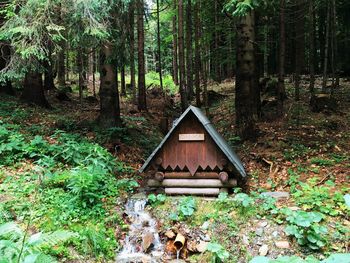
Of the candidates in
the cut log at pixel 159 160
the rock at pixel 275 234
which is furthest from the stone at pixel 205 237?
the cut log at pixel 159 160

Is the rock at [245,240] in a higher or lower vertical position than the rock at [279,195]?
lower

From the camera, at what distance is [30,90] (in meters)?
14.2

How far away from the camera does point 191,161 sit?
768cm

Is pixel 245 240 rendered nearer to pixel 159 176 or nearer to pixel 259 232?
pixel 259 232

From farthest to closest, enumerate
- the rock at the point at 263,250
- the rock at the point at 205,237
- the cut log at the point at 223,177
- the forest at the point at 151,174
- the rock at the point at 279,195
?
the cut log at the point at 223,177
the rock at the point at 279,195
the rock at the point at 205,237
the forest at the point at 151,174
the rock at the point at 263,250

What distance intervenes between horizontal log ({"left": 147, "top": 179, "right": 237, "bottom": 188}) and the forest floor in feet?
1.24

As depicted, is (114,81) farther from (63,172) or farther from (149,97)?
(149,97)

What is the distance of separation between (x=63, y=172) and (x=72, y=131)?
131 inches

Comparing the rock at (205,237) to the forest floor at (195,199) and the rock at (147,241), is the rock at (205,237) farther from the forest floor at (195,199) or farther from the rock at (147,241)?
the rock at (147,241)

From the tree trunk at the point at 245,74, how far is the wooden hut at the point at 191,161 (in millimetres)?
2768

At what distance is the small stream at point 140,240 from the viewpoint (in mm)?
6160

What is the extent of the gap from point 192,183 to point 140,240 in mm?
1792

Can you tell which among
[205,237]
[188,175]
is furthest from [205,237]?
[188,175]

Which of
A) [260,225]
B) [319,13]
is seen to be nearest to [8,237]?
[260,225]
